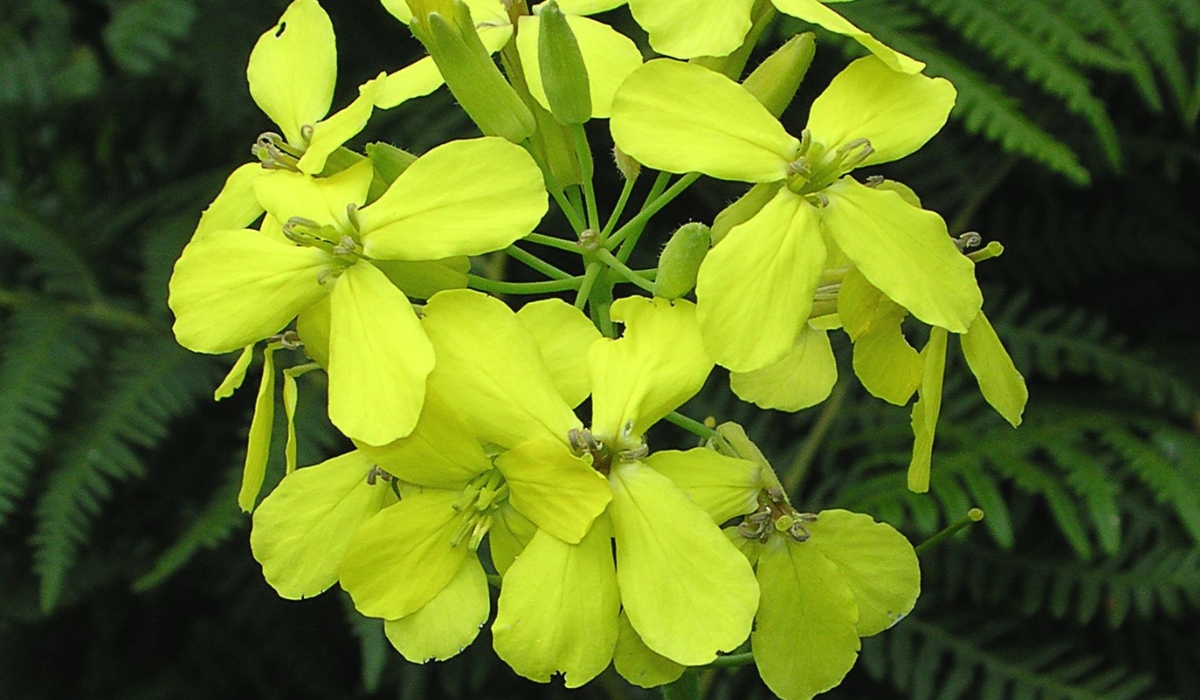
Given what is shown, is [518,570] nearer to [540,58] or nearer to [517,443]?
[517,443]

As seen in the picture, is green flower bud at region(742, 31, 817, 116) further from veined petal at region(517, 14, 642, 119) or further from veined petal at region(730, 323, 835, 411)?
veined petal at region(730, 323, 835, 411)

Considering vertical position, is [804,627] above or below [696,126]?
below

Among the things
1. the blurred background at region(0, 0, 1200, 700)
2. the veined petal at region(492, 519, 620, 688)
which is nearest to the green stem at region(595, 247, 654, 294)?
the veined petal at region(492, 519, 620, 688)

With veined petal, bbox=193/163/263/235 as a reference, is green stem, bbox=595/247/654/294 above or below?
above

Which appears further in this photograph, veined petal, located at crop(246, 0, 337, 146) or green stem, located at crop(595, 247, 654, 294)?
veined petal, located at crop(246, 0, 337, 146)

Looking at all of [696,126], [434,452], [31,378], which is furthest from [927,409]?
[31,378]

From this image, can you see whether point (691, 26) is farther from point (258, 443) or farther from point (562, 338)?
point (258, 443)

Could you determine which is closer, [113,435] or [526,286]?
[526,286]
